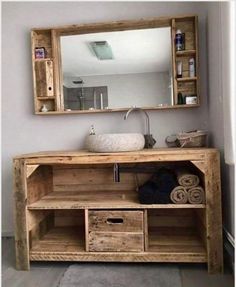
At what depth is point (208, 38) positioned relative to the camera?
209cm

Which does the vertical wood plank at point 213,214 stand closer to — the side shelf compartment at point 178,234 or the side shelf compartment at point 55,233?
the side shelf compartment at point 178,234

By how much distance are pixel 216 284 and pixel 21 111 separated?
1.93 meters

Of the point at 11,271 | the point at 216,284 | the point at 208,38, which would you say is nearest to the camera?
the point at 216,284

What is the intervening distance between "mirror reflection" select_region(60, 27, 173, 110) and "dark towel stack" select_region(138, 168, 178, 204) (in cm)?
66

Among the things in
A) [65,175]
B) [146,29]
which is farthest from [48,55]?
[65,175]

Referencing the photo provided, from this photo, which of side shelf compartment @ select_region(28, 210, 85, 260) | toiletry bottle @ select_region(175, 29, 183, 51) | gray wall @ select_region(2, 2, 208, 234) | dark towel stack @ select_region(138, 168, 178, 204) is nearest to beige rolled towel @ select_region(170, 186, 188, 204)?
dark towel stack @ select_region(138, 168, 178, 204)

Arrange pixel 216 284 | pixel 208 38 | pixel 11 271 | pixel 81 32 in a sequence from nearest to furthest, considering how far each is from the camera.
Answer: pixel 216 284 < pixel 11 271 < pixel 208 38 < pixel 81 32

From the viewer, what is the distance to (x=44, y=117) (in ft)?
7.64

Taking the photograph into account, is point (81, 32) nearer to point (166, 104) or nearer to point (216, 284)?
point (166, 104)

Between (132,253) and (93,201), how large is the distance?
1.36 ft

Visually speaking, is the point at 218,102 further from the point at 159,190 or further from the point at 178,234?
the point at 178,234

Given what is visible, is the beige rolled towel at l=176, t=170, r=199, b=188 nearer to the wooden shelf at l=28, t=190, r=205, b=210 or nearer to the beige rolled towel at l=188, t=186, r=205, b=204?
the beige rolled towel at l=188, t=186, r=205, b=204

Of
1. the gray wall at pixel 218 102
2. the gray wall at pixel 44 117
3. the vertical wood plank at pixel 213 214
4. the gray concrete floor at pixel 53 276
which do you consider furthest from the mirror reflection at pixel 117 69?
the gray concrete floor at pixel 53 276

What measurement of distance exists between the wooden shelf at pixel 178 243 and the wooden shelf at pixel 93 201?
291mm
